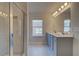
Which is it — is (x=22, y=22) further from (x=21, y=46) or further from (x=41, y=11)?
(x=41, y=11)

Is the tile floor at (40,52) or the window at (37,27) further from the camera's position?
the window at (37,27)

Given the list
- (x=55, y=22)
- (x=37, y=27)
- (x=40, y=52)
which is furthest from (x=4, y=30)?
(x=55, y=22)

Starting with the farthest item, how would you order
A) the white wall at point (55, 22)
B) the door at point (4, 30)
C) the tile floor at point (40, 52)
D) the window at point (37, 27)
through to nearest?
the white wall at point (55, 22)
the window at point (37, 27)
the tile floor at point (40, 52)
the door at point (4, 30)

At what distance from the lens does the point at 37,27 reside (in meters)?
6.60

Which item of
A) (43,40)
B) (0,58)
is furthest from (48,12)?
(0,58)

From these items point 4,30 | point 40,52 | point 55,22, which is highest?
point 55,22

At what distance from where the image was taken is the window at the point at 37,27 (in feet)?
21.1

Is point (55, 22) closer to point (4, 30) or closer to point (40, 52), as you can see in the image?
point (40, 52)

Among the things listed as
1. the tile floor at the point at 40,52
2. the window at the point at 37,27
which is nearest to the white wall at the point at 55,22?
the window at the point at 37,27

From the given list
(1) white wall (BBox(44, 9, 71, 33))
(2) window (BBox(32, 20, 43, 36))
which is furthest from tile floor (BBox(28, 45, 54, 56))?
(1) white wall (BBox(44, 9, 71, 33))

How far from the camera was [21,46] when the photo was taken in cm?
495

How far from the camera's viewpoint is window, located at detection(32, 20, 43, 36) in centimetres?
643

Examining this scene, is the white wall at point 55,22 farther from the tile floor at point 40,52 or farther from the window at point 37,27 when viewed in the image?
the tile floor at point 40,52

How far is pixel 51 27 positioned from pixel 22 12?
262 cm
